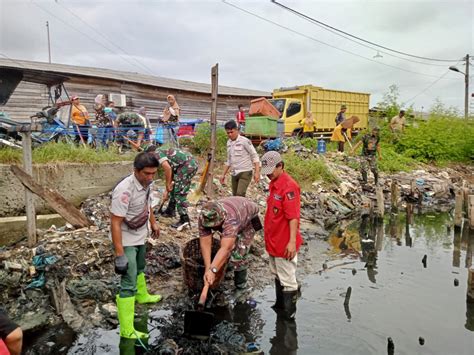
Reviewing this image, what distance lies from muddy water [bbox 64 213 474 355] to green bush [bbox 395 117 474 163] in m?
11.4

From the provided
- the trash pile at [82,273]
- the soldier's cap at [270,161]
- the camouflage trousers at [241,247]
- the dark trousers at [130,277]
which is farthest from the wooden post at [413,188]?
the dark trousers at [130,277]

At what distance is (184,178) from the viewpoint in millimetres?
6422

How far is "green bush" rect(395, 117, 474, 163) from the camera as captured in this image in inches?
724

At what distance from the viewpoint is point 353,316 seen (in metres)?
4.92

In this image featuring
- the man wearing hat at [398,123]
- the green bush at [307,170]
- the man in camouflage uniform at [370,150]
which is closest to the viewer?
the green bush at [307,170]

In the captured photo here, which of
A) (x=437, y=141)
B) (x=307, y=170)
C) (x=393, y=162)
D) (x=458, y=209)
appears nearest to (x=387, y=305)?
(x=458, y=209)

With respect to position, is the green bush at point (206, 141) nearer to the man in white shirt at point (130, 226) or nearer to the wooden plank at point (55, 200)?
the wooden plank at point (55, 200)

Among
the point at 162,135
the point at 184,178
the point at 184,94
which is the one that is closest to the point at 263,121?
the point at 162,135

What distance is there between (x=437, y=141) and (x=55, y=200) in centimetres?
1768

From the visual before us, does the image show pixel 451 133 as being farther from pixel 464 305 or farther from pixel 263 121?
pixel 464 305

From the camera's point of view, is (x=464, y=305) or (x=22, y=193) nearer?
(x=464, y=305)

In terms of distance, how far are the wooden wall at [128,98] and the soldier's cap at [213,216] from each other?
7.80 metres

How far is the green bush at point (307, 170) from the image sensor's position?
40.5 ft

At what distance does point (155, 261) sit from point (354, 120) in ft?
42.3
